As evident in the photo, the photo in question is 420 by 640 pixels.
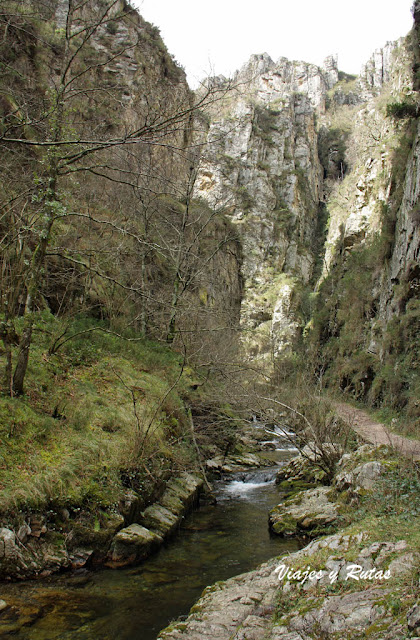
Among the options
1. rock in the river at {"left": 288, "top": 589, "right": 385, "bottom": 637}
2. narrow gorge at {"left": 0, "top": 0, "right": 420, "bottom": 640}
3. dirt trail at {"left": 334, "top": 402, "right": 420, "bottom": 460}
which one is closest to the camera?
rock in the river at {"left": 288, "top": 589, "right": 385, "bottom": 637}

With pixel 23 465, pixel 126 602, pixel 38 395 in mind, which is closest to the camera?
pixel 126 602

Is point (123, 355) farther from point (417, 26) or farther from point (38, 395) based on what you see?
point (417, 26)

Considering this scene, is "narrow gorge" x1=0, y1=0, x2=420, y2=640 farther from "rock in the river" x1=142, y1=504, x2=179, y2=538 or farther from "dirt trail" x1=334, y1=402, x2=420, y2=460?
"dirt trail" x1=334, y1=402, x2=420, y2=460

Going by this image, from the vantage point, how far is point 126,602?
4.81m

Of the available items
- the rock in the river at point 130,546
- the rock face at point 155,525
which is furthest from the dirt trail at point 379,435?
the rock in the river at point 130,546

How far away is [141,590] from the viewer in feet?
16.8

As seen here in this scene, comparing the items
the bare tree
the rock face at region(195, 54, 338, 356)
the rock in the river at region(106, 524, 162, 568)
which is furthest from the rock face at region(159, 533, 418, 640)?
the rock face at region(195, 54, 338, 356)

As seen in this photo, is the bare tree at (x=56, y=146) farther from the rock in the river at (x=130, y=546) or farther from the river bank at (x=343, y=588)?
the river bank at (x=343, y=588)

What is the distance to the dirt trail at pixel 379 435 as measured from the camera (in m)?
8.07

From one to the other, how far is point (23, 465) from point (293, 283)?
4676 cm

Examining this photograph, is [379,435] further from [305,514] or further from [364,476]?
[364,476]

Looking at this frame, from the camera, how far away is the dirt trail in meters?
8.07

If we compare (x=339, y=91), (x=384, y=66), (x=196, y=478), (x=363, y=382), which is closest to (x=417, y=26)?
(x=363, y=382)

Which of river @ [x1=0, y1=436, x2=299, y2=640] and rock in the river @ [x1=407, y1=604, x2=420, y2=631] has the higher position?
rock in the river @ [x1=407, y1=604, x2=420, y2=631]
